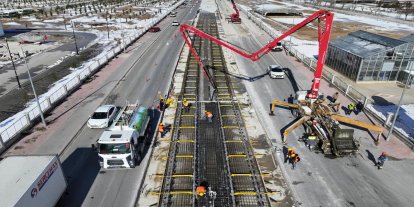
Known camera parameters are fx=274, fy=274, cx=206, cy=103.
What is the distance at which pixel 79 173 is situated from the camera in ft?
73.5

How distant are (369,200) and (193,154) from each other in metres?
14.3

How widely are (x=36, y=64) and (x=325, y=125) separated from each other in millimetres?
49160

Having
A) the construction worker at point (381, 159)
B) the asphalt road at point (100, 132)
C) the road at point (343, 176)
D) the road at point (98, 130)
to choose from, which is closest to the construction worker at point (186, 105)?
the road at point (98, 130)

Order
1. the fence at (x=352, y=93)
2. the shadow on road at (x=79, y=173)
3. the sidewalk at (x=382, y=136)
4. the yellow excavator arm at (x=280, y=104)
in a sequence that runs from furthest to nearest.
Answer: the yellow excavator arm at (x=280, y=104) → the fence at (x=352, y=93) → the sidewalk at (x=382, y=136) → the shadow on road at (x=79, y=173)

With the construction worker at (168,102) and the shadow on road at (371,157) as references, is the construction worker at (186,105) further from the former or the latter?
the shadow on road at (371,157)

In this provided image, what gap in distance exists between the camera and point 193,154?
82.3 ft

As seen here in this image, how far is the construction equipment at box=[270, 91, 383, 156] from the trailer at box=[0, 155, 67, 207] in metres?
19.4

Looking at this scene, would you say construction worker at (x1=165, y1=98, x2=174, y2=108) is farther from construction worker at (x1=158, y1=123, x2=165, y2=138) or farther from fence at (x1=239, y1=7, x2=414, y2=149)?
fence at (x1=239, y1=7, x2=414, y2=149)

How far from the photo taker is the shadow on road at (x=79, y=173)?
65.3ft

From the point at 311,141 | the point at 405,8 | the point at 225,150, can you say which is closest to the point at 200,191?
the point at 225,150

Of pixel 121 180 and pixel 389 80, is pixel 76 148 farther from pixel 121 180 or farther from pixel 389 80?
pixel 389 80

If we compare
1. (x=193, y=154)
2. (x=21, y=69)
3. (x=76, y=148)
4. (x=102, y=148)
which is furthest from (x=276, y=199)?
(x=21, y=69)

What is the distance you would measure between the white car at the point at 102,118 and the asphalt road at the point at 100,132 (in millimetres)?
783

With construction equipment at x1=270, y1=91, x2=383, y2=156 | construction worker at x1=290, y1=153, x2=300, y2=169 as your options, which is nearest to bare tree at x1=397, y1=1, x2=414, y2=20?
construction equipment at x1=270, y1=91, x2=383, y2=156
